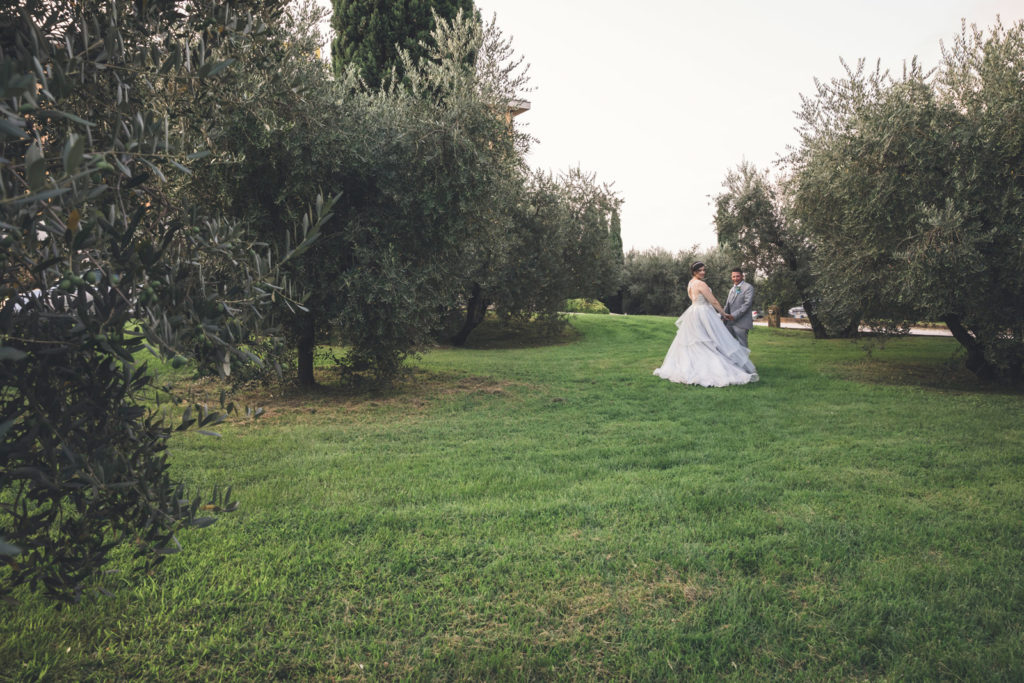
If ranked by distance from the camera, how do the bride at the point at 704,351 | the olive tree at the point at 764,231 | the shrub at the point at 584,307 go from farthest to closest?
1. the shrub at the point at 584,307
2. the olive tree at the point at 764,231
3. the bride at the point at 704,351

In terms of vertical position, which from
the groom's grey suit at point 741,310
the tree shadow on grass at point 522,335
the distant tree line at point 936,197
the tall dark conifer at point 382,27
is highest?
the tall dark conifer at point 382,27

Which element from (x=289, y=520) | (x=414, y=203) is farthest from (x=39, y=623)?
(x=414, y=203)

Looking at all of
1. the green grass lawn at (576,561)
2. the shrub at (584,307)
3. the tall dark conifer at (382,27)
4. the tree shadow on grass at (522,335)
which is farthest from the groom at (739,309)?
the shrub at (584,307)

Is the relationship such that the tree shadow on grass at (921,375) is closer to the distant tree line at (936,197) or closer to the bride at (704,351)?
the distant tree line at (936,197)

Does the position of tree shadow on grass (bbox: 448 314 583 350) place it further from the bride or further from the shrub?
the bride

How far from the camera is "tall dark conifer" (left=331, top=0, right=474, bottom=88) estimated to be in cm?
1593

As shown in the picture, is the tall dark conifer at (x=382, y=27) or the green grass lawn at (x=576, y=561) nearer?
the green grass lawn at (x=576, y=561)

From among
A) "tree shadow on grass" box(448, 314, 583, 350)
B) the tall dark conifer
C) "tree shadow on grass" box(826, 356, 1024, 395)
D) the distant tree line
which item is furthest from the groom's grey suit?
the tall dark conifer

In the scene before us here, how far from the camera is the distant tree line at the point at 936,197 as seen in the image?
936 cm

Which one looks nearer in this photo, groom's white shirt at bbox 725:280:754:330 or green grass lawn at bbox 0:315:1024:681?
green grass lawn at bbox 0:315:1024:681

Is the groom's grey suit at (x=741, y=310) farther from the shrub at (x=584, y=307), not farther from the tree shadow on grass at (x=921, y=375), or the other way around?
the shrub at (x=584, y=307)

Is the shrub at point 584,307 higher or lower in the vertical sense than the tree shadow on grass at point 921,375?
higher

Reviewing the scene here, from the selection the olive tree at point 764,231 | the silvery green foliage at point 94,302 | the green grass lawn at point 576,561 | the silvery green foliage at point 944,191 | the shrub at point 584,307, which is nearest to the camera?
the silvery green foliage at point 94,302

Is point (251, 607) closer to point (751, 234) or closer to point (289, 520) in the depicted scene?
point (289, 520)
